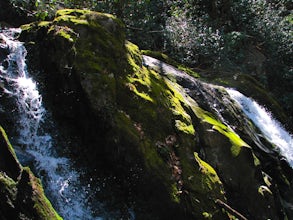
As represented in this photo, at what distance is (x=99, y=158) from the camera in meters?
6.83

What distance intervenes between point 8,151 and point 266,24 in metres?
15.2

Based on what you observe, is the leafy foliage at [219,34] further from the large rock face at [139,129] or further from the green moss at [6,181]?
the green moss at [6,181]

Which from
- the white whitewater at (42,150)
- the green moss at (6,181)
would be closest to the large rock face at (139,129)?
the white whitewater at (42,150)

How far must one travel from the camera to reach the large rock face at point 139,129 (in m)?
6.61

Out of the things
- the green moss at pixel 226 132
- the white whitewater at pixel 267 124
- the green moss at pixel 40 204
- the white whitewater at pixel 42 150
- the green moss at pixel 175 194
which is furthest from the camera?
the white whitewater at pixel 267 124

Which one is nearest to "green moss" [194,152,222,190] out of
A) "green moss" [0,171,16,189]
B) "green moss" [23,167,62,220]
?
"green moss" [23,167,62,220]

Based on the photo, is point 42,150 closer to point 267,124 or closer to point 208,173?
point 208,173

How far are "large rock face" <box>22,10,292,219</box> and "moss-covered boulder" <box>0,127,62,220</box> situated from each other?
2.90 meters

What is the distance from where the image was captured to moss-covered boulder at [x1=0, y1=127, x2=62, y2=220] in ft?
11.2

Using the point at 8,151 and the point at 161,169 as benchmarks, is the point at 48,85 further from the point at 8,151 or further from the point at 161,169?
the point at 8,151

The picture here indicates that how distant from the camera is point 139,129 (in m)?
6.96

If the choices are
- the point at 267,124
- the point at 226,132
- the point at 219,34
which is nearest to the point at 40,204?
the point at 226,132

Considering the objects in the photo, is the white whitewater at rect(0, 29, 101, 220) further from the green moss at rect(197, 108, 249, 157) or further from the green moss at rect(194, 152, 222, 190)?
the green moss at rect(197, 108, 249, 157)

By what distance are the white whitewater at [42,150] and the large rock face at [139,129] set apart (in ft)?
1.03
